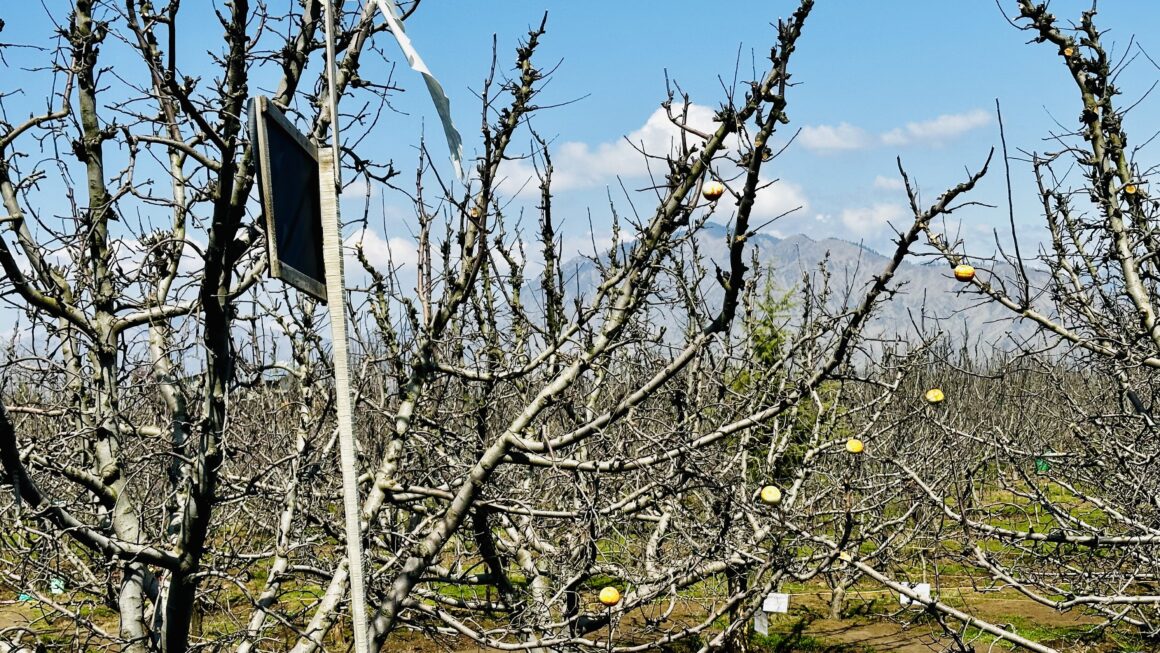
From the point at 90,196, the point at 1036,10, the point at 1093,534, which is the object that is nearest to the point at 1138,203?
the point at 1036,10

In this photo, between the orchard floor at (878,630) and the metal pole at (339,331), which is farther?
the orchard floor at (878,630)

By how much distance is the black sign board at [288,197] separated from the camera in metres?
2.28

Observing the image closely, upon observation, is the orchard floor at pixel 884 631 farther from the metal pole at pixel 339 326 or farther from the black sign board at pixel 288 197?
the black sign board at pixel 288 197

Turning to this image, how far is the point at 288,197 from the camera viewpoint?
2.42m

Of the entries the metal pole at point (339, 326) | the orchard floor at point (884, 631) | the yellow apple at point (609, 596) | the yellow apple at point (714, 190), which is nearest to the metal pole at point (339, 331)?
the metal pole at point (339, 326)

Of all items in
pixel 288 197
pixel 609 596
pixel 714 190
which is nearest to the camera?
pixel 288 197

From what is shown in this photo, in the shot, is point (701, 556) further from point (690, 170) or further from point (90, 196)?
point (90, 196)

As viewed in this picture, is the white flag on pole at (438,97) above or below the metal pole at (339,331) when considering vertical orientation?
above

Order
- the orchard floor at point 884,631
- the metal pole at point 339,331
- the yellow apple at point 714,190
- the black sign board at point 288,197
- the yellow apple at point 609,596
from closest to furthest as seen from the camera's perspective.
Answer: the black sign board at point 288,197
the metal pole at point 339,331
the yellow apple at point 714,190
the yellow apple at point 609,596
the orchard floor at point 884,631

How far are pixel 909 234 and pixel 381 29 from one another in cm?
248

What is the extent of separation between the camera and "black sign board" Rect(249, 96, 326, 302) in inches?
89.6

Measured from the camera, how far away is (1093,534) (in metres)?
5.11

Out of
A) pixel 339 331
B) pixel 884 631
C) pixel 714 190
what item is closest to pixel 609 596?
pixel 714 190

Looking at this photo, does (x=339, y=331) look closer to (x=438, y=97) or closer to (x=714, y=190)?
(x=438, y=97)
